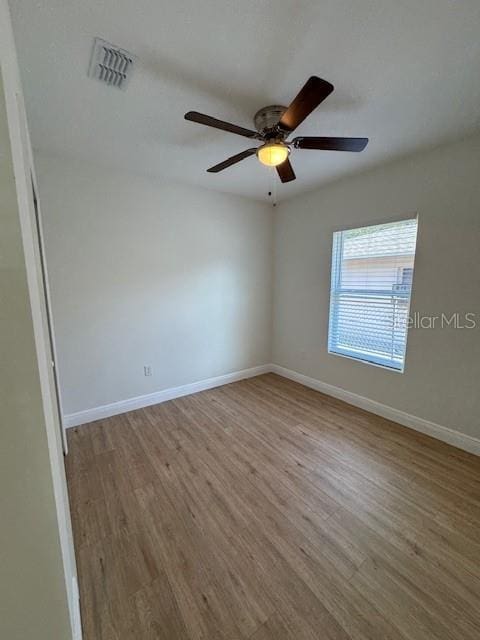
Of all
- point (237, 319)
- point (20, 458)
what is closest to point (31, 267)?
point (20, 458)

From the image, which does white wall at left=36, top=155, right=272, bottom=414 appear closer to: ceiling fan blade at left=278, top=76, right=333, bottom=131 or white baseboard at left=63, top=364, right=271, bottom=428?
white baseboard at left=63, top=364, right=271, bottom=428

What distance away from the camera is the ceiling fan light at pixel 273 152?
5.34 ft

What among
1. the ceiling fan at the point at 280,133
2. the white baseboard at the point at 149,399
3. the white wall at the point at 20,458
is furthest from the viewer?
the white baseboard at the point at 149,399

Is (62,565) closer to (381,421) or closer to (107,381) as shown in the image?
(107,381)

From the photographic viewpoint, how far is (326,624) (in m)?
1.06

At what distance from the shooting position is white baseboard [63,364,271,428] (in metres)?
2.56

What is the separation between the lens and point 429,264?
2.26 metres

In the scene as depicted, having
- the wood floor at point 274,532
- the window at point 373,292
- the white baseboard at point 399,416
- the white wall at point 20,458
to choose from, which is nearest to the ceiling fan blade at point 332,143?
the window at point 373,292

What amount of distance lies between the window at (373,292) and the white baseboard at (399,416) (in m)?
0.45

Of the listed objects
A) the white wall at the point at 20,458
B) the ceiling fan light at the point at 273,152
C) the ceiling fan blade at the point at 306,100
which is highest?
the ceiling fan blade at the point at 306,100

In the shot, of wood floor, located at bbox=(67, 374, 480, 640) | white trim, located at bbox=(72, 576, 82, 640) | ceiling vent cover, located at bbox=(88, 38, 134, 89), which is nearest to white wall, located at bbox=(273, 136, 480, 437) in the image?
wood floor, located at bbox=(67, 374, 480, 640)

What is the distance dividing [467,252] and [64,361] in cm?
371

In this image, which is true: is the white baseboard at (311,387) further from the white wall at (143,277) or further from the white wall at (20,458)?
the white wall at (20,458)

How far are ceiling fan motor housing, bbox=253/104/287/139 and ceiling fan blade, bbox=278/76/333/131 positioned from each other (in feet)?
0.30
